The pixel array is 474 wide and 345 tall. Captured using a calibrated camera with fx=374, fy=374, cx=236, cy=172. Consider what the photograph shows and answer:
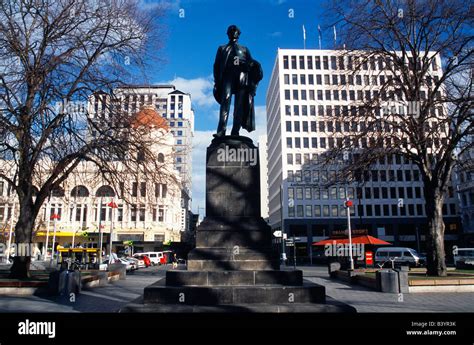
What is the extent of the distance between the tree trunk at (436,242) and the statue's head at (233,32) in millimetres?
13015

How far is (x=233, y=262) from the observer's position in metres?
9.13

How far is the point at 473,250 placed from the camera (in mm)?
36250

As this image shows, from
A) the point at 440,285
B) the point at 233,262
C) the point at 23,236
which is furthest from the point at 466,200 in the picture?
the point at 23,236

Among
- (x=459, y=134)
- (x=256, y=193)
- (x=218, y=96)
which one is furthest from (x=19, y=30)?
(x=459, y=134)

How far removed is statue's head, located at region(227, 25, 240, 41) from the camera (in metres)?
11.4

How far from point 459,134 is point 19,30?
19663mm

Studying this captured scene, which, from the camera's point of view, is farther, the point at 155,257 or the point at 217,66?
the point at 155,257

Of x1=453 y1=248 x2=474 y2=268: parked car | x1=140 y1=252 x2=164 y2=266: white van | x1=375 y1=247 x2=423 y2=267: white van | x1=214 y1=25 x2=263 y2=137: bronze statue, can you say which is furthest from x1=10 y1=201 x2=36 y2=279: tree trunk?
x1=140 y1=252 x2=164 y2=266: white van

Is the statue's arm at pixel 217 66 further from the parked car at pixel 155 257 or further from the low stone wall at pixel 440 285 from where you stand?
the parked car at pixel 155 257

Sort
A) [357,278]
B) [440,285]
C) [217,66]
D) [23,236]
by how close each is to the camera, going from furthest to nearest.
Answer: [357,278], [23,236], [440,285], [217,66]

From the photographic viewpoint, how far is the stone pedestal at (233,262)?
8.04 m

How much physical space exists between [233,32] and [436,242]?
1397 cm

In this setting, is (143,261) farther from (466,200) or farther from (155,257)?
(466,200)
